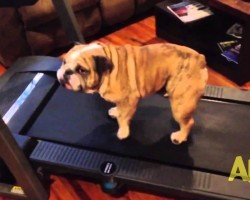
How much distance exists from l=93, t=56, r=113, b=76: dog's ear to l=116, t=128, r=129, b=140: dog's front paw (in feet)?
1.13

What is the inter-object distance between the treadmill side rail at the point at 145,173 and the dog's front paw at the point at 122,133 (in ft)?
0.31

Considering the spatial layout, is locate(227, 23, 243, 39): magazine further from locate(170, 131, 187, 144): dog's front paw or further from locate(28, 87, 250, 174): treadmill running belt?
locate(170, 131, 187, 144): dog's front paw

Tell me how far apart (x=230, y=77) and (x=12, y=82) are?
125 cm

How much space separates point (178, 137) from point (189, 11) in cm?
109

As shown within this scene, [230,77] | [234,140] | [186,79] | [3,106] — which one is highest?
[186,79]

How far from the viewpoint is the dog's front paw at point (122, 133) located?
4.53 feet

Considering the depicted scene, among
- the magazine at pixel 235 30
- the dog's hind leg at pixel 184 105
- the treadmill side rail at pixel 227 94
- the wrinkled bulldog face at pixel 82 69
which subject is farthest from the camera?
the magazine at pixel 235 30

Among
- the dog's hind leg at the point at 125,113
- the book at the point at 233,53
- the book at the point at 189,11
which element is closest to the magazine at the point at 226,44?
the book at the point at 233,53

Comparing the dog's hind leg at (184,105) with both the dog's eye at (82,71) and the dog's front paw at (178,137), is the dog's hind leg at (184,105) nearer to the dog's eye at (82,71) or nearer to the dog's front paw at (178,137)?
the dog's front paw at (178,137)

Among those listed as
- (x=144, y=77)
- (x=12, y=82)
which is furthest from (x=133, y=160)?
(x=12, y=82)

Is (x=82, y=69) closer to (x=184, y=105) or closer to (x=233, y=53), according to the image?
(x=184, y=105)

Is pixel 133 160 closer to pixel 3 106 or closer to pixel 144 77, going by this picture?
pixel 144 77

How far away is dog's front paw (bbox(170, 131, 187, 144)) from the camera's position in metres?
1.35

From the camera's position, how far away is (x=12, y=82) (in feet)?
5.88
